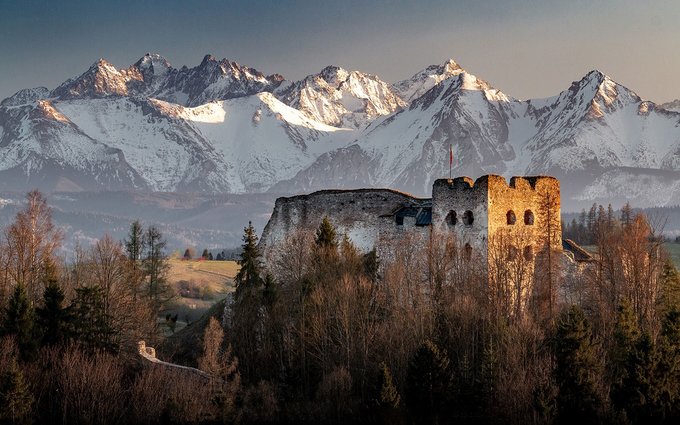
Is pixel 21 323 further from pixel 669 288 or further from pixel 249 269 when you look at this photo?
pixel 669 288

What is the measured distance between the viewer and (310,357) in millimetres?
60125

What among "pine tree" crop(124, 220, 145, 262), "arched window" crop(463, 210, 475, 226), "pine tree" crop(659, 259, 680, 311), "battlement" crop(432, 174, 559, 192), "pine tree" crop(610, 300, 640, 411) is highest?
"battlement" crop(432, 174, 559, 192)

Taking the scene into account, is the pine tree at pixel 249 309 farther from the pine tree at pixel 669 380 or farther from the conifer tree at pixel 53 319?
the pine tree at pixel 669 380

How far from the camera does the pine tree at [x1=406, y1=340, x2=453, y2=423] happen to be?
50719 millimetres

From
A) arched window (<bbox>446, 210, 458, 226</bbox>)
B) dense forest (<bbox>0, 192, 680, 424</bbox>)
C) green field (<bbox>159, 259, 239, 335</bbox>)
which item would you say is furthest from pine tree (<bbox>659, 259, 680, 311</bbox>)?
green field (<bbox>159, 259, 239, 335</bbox>)

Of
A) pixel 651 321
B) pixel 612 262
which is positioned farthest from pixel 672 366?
pixel 612 262

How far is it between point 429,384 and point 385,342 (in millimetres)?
6197

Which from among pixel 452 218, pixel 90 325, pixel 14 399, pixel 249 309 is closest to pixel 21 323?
pixel 90 325

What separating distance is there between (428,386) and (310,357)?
38.3 feet

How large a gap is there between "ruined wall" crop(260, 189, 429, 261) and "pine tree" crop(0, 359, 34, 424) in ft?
80.3

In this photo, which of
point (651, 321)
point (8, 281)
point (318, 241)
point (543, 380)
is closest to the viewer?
point (543, 380)

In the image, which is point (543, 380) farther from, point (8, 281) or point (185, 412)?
point (8, 281)

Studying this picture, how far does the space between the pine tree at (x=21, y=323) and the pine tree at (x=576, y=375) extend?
32.6 meters

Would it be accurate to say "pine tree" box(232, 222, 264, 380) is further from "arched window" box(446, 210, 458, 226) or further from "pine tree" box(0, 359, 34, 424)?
"pine tree" box(0, 359, 34, 424)
